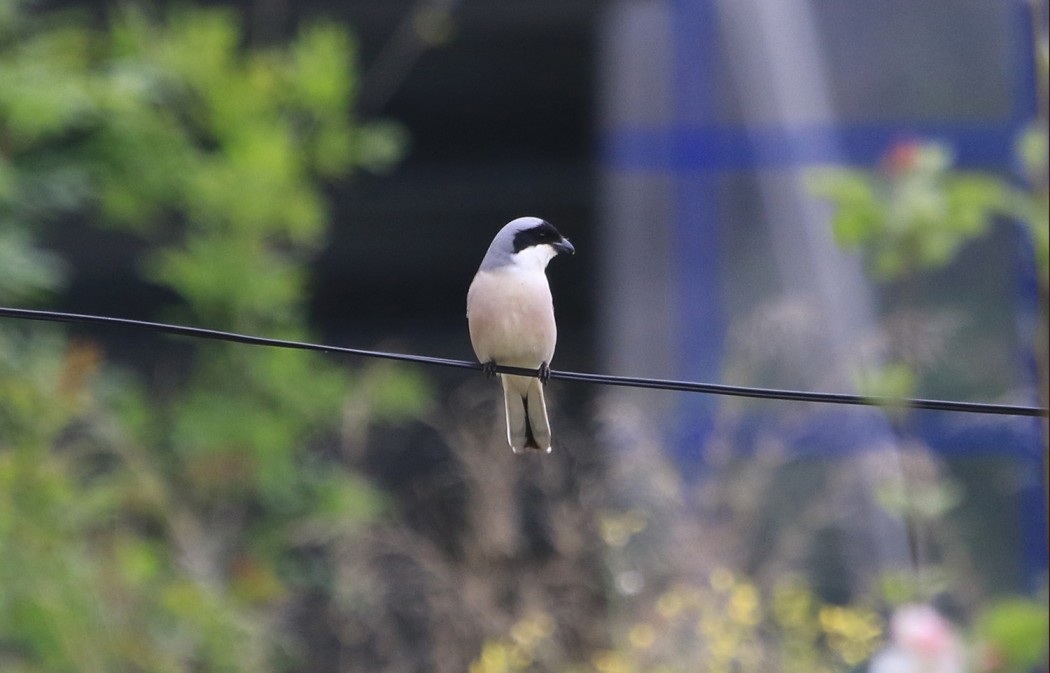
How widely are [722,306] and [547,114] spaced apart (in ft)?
17.0

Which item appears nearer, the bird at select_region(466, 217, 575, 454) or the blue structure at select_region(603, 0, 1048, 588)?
the bird at select_region(466, 217, 575, 454)

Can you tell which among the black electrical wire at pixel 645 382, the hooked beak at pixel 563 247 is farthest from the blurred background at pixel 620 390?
the hooked beak at pixel 563 247

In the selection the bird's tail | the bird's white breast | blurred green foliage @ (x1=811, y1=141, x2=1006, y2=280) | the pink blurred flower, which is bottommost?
the pink blurred flower

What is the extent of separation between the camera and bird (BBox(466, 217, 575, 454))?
3879mm

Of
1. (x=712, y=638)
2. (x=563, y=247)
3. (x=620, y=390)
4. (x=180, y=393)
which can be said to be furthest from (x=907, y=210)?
(x=620, y=390)

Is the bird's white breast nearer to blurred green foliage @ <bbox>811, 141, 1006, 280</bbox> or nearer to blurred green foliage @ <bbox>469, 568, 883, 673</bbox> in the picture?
blurred green foliage @ <bbox>811, 141, 1006, 280</bbox>

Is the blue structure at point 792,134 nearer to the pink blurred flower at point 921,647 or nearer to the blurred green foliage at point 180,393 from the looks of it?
the blurred green foliage at point 180,393

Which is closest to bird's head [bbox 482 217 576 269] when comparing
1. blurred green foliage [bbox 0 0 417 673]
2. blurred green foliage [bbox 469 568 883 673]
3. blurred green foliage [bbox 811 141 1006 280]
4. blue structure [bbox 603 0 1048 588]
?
blurred green foliage [bbox 811 141 1006 280]

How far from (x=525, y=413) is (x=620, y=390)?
3.78 metres

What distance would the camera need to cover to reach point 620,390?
25.4 feet

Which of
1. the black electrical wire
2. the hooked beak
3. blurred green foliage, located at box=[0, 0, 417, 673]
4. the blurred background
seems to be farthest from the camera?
blurred green foliage, located at box=[0, 0, 417, 673]

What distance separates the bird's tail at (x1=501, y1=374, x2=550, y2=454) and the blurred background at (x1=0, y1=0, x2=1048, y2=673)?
897 millimetres

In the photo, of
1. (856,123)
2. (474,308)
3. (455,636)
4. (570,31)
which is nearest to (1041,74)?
(474,308)

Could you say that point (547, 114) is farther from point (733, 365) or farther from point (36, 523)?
point (36, 523)
